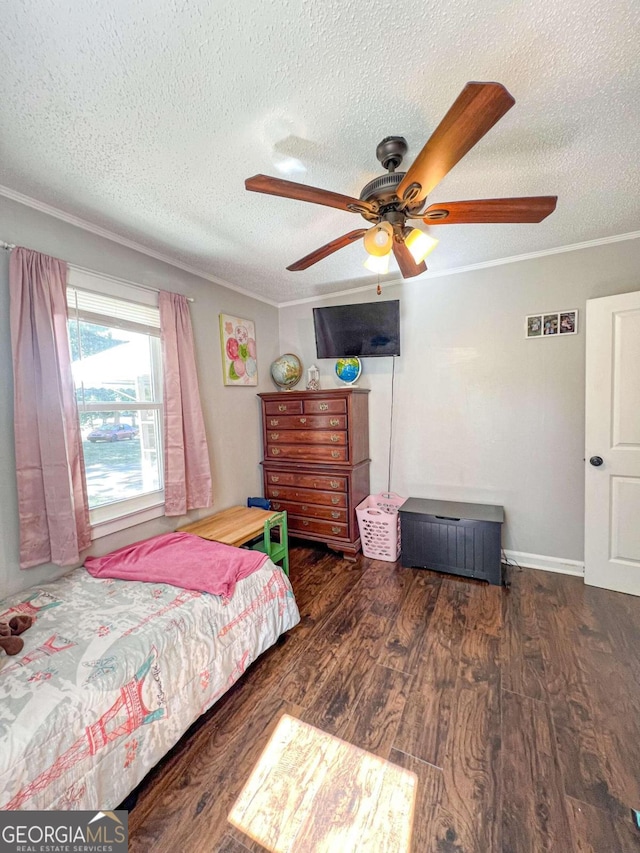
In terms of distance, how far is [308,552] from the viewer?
3.11 meters

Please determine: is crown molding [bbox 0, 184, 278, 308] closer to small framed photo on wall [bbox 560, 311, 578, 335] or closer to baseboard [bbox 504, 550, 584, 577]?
small framed photo on wall [bbox 560, 311, 578, 335]

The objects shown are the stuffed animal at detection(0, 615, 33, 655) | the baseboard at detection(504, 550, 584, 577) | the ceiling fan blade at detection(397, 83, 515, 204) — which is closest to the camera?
the ceiling fan blade at detection(397, 83, 515, 204)

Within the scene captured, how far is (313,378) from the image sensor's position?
3.34 m

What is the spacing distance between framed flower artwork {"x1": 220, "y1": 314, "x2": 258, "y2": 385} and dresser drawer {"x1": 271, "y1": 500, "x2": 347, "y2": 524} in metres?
1.21

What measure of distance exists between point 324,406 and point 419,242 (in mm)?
1657

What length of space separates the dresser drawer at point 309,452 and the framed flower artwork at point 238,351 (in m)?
0.70

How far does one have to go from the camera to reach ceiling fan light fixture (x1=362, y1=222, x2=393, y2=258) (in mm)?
1275

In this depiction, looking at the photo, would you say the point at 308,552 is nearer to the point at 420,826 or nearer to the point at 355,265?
the point at 420,826

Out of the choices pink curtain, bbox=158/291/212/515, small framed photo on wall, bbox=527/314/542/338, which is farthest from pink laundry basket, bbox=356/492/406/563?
small framed photo on wall, bbox=527/314/542/338

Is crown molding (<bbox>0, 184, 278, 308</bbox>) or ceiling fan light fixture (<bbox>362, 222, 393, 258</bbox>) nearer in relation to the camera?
ceiling fan light fixture (<bbox>362, 222, 393, 258</bbox>)

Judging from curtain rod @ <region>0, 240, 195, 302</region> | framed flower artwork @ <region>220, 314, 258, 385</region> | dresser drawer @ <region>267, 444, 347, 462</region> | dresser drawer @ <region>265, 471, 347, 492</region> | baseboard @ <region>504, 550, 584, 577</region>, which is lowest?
baseboard @ <region>504, 550, 584, 577</region>

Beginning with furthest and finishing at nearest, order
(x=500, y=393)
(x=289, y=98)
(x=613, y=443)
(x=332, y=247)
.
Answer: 1. (x=500, y=393)
2. (x=613, y=443)
3. (x=332, y=247)
4. (x=289, y=98)

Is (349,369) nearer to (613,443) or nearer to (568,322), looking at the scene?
(568,322)

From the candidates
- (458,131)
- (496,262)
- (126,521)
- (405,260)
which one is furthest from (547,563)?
(126,521)
